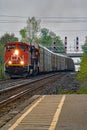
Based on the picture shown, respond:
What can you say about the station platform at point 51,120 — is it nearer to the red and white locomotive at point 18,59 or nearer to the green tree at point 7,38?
the red and white locomotive at point 18,59

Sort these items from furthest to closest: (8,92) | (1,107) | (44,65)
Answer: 1. (44,65)
2. (8,92)
3. (1,107)

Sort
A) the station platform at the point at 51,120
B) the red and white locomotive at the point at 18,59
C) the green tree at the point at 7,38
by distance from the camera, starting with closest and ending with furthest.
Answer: the station platform at the point at 51,120 → the red and white locomotive at the point at 18,59 → the green tree at the point at 7,38

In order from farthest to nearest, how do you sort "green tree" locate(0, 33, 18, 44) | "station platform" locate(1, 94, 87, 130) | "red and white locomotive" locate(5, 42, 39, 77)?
"green tree" locate(0, 33, 18, 44) < "red and white locomotive" locate(5, 42, 39, 77) < "station platform" locate(1, 94, 87, 130)

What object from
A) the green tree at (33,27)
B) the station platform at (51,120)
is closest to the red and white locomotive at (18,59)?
the station platform at (51,120)

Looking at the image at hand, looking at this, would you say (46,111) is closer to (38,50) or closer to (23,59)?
(23,59)

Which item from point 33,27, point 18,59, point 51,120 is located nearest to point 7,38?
point 33,27

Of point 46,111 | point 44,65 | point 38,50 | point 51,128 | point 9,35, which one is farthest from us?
point 9,35

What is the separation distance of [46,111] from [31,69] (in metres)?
36.3

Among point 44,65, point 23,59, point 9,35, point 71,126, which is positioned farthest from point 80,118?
point 9,35

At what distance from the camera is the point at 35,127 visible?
11.1m

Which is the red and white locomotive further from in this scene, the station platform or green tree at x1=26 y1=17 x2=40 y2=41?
green tree at x1=26 y1=17 x2=40 y2=41

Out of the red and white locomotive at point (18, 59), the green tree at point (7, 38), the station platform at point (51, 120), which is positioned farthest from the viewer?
the green tree at point (7, 38)

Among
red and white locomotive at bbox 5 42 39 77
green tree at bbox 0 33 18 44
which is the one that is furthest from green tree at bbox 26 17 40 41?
red and white locomotive at bbox 5 42 39 77

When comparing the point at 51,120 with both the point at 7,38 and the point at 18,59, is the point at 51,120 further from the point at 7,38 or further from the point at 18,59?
the point at 7,38
